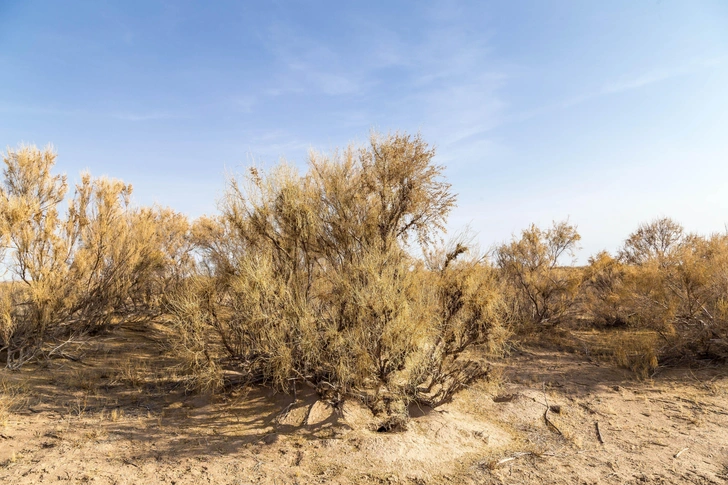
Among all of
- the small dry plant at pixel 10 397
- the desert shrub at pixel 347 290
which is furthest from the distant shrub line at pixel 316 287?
the small dry plant at pixel 10 397

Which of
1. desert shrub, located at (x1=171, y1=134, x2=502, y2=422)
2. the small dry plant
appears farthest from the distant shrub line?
the small dry plant

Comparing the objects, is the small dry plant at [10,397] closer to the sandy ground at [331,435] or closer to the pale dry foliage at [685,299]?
the sandy ground at [331,435]

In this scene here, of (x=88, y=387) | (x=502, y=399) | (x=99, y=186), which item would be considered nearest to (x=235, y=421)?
(x=88, y=387)

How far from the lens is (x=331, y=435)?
19.4 ft

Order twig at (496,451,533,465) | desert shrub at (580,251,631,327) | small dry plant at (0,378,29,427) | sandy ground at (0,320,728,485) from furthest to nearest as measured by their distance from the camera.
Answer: desert shrub at (580,251,631,327) < small dry plant at (0,378,29,427) < twig at (496,451,533,465) < sandy ground at (0,320,728,485)

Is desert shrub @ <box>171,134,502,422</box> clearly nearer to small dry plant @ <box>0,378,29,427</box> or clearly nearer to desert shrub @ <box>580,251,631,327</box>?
small dry plant @ <box>0,378,29,427</box>

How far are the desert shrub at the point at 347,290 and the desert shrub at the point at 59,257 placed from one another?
12.0 ft

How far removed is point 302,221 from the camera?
7312 mm

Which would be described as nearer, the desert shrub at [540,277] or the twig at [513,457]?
the twig at [513,457]

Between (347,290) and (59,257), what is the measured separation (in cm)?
733

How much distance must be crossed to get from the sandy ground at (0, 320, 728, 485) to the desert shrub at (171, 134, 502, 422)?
27.6 inches

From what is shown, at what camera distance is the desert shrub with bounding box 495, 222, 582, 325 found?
15.1 m

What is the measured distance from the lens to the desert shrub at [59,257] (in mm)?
8328

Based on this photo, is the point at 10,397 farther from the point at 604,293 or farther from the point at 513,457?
the point at 604,293
